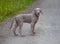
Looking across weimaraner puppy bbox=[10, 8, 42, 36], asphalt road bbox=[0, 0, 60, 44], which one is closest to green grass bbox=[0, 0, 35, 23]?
asphalt road bbox=[0, 0, 60, 44]

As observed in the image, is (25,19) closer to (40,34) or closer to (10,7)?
(40,34)

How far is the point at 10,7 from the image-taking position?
15789 millimetres

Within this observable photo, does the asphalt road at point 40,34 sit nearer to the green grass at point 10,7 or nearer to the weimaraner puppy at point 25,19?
the weimaraner puppy at point 25,19

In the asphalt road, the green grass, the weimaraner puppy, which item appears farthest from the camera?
the green grass

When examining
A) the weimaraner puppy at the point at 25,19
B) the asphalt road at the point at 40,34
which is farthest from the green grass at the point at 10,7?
the weimaraner puppy at the point at 25,19

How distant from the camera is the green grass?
13871 mm

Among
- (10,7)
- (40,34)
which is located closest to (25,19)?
(40,34)

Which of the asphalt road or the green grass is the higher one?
the green grass

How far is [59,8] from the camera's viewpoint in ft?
54.7

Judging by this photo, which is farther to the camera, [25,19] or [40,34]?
[40,34]

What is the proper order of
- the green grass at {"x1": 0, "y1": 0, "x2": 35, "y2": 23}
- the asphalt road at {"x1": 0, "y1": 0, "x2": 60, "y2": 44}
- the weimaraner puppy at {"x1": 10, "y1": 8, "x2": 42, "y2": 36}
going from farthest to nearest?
the green grass at {"x1": 0, "y1": 0, "x2": 35, "y2": 23} → the weimaraner puppy at {"x1": 10, "y1": 8, "x2": 42, "y2": 36} → the asphalt road at {"x1": 0, "y1": 0, "x2": 60, "y2": 44}

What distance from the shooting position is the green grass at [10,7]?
13871 mm

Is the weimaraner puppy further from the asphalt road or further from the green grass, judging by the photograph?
the green grass

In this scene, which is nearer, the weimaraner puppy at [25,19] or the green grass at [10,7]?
the weimaraner puppy at [25,19]
